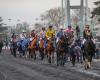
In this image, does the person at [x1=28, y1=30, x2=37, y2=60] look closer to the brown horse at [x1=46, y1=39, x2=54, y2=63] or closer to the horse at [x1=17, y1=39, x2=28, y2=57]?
the horse at [x1=17, y1=39, x2=28, y2=57]

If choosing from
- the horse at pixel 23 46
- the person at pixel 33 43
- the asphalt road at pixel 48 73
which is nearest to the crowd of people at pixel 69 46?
the asphalt road at pixel 48 73

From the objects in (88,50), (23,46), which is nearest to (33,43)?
(23,46)

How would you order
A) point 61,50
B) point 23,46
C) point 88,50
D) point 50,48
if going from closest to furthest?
1. point 88,50
2. point 61,50
3. point 50,48
4. point 23,46

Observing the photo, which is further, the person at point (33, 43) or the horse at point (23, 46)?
the horse at point (23, 46)

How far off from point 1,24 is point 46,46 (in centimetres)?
15011

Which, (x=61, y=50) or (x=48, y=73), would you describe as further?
(x=61, y=50)

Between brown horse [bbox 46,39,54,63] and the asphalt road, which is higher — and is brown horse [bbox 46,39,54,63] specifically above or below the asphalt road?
above

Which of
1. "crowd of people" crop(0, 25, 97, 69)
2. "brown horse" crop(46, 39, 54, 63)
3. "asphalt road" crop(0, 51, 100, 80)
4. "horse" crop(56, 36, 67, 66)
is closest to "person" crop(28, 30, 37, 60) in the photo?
"crowd of people" crop(0, 25, 97, 69)

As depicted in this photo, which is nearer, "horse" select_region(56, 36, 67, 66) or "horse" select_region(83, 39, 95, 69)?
"horse" select_region(83, 39, 95, 69)

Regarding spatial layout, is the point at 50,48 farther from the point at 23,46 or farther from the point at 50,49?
the point at 23,46

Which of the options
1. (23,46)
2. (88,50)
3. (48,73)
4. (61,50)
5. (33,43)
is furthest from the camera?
(23,46)

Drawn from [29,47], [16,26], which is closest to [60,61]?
[29,47]

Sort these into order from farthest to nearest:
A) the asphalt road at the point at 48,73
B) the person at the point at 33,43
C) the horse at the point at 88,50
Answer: the person at the point at 33,43 < the horse at the point at 88,50 < the asphalt road at the point at 48,73

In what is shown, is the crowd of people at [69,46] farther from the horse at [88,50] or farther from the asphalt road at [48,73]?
the asphalt road at [48,73]
